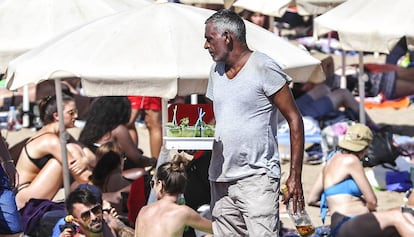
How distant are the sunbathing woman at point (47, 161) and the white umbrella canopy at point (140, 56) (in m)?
1.24

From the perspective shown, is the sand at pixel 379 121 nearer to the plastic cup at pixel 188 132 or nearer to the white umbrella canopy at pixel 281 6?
the white umbrella canopy at pixel 281 6

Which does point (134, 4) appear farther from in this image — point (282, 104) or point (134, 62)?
point (282, 104)

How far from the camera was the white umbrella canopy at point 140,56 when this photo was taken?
6.28 meters

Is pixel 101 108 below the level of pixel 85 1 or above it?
below

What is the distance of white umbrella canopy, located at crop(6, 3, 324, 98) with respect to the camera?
628 cm

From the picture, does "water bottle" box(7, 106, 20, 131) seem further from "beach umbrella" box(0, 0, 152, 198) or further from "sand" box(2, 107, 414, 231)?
"beach umbrella" box(0, 0, 152, 198)

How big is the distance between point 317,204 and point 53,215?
86.1 inches

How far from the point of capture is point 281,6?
33.7 feet

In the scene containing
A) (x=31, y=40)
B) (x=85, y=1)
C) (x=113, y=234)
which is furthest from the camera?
(x=85, y=1)

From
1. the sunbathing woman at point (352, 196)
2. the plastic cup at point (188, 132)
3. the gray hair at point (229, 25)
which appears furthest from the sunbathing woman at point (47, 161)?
the gray hair at point (229, 25)

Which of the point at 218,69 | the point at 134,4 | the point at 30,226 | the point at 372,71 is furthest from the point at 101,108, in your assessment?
the point at 372,71

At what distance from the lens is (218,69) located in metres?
5.61

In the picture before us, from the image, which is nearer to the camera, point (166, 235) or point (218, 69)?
point (218, 69)

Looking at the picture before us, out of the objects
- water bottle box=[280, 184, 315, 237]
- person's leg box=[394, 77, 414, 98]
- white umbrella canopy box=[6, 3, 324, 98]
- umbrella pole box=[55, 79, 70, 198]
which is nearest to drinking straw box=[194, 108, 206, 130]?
white umbrella canopy box=[6, 3, 324, 98]
